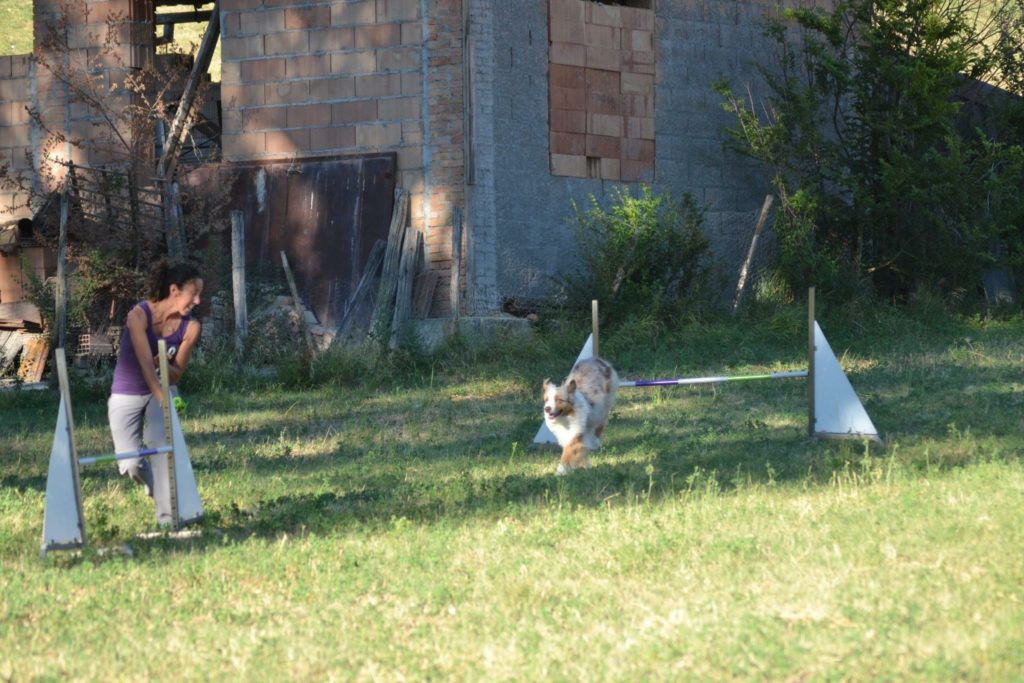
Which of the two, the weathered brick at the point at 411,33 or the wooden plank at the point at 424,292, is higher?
the weathered brick at the point at 411,33

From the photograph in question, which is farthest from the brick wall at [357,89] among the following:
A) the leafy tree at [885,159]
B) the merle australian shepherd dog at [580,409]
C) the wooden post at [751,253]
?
the merle australian shepherd dog at [580,409]

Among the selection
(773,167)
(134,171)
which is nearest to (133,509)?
(134,171)

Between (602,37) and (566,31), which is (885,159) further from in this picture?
(566,31)

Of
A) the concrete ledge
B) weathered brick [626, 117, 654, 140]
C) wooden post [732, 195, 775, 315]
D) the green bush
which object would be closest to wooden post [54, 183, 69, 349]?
the concrete ledge

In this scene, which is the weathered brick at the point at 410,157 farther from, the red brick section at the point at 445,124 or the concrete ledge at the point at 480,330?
the concrete ledge at the point at 480,330

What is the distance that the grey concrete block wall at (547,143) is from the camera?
643 inches

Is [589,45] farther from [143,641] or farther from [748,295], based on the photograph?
[143,641]

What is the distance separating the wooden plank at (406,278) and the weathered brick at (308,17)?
2.67m

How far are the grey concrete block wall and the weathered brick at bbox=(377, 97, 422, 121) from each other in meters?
0.72

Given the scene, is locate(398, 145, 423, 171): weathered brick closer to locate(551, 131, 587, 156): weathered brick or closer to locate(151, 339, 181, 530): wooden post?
locate(551, 131, 587, 156): weathered brick

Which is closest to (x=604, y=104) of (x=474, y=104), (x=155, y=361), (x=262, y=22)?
(x=474, y=104)

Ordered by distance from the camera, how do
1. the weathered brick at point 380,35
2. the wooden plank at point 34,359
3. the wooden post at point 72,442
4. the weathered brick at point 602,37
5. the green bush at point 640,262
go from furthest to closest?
the weathered brick at point 602,37
the weathered brick at point 380,35
the green bush at point 640,262
the wooden plank at point 34,359
the wooden post at point 72,442

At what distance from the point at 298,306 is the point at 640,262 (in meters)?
3.90

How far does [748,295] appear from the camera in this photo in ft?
57.3
